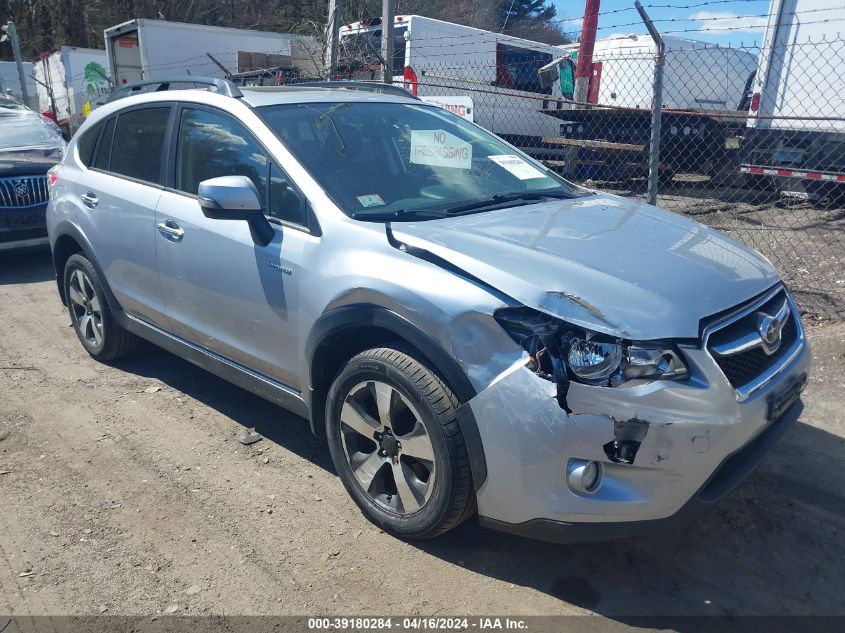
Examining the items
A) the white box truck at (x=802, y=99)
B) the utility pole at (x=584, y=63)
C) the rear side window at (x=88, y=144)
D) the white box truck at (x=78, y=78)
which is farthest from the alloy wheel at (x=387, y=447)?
the white box truck at (x=78, y=78)

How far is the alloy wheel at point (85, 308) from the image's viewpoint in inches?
194

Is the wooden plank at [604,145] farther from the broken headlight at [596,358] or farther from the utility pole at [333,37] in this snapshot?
the broken headlight at [596,358]

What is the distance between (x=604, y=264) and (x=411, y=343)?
2.65 ft

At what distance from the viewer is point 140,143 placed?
4383mm

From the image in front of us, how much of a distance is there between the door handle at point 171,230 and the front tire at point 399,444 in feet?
4.41

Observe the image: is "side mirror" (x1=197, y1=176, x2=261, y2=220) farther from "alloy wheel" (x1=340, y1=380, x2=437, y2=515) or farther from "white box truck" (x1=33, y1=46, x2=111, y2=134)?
"white box truck" (x1=33, y1=46, x2=111, y2=134)

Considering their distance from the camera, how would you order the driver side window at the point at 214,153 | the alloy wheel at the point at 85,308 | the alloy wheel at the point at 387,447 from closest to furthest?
the alloy wheel at the point at 387,447 → the driver side window at the point at 214,153 → the alloy wheel at the point at 85,308

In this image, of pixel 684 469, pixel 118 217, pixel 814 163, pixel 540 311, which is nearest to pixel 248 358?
pixel 118 217

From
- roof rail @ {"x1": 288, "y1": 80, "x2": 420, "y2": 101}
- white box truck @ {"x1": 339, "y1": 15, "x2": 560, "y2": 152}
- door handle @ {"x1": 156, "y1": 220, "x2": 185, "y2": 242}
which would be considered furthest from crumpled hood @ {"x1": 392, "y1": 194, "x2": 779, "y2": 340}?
white box truck @ {"x1": 339, "y1": 15, "x2": 560, "y2": 152}

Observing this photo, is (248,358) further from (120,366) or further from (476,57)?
(476,57)

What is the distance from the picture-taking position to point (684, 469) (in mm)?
2426

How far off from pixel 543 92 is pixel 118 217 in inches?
494

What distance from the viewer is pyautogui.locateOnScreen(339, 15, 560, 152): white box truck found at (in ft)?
43.3

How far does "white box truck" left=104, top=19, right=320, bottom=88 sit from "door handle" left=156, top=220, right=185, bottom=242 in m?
13.7
